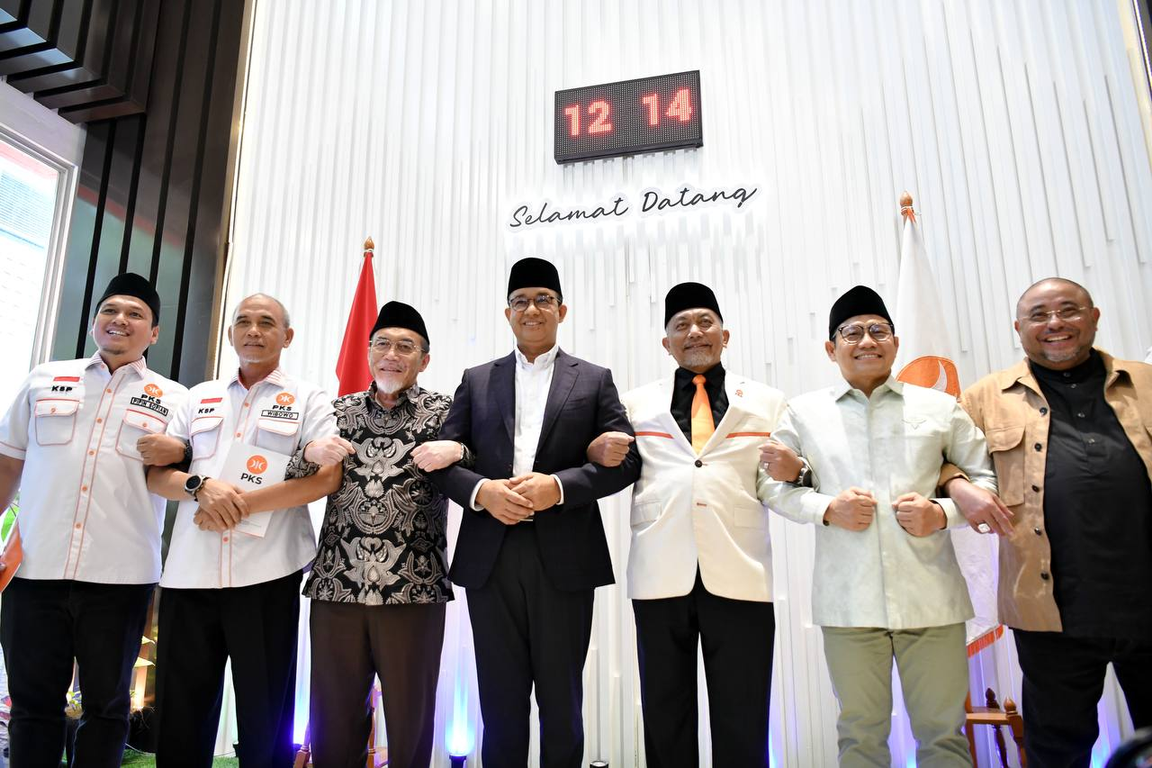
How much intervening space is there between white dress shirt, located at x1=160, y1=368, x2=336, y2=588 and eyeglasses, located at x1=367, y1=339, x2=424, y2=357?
27cm

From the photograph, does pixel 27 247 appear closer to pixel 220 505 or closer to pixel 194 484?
pixel 194 484

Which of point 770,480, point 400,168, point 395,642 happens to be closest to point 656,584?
point 770,480

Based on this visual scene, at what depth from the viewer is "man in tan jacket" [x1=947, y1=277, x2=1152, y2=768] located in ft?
6.75

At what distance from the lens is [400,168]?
173 inches

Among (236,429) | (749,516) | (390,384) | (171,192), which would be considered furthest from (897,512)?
(171,192)

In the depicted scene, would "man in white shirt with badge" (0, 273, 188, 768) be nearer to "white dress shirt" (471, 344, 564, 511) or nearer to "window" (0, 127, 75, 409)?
"white dress shirt" (471, 344, 564, 511)

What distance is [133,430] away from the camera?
260 cm

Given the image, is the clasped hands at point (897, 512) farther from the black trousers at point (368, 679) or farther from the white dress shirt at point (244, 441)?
the white dress shirt at point (244, 441)

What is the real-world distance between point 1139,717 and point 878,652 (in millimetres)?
733

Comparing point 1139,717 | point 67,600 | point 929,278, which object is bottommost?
point 1139,717

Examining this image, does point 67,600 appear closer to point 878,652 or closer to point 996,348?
point 878,652

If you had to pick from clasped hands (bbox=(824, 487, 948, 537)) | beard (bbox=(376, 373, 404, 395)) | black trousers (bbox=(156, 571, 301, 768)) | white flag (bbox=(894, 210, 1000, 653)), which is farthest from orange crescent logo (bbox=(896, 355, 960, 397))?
black trousers (bbox=(156, 571, 301, 768))

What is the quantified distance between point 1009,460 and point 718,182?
213 cm

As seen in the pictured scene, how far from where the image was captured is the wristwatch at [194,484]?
2.36 m
